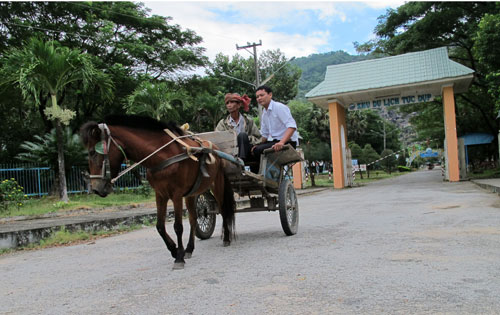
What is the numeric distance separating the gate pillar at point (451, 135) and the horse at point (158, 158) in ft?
58.4

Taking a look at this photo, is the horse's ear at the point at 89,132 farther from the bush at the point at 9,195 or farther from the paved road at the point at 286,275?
the bush at the point at 9,195

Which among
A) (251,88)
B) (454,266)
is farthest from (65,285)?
(251,88)

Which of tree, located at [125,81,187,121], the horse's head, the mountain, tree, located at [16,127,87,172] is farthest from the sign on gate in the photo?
the mountain

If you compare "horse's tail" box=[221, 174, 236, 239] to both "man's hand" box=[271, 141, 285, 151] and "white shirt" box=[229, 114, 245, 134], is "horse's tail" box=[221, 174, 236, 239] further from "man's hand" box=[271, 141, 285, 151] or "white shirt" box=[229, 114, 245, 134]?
"white shirt" box=[229, 114, 245, 134]


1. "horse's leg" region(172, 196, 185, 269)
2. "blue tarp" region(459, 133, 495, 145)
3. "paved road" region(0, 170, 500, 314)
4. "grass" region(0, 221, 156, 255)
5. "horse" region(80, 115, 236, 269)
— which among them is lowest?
"grass" region(0, 221, 156, 255)

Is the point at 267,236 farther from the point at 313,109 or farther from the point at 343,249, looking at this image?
the point at 313,109

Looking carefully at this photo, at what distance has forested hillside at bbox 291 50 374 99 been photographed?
116 metres

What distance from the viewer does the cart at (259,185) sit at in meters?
5.98

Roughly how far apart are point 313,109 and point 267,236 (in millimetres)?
39589

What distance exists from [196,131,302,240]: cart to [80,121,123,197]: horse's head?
1.77 m

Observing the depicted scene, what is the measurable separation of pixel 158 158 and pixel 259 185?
6.54 ft

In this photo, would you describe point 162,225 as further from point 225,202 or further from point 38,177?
point 38,177

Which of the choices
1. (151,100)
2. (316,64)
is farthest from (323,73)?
(151,100)

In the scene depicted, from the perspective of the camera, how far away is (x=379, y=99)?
2205cm
